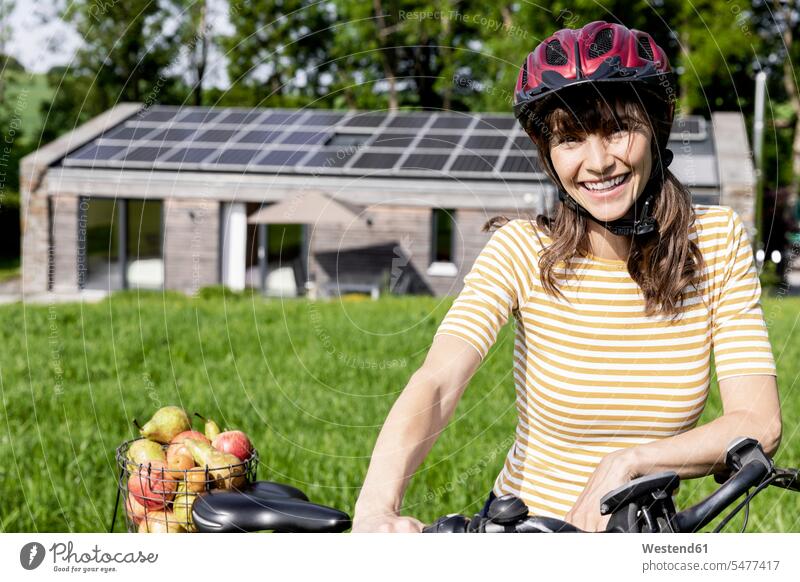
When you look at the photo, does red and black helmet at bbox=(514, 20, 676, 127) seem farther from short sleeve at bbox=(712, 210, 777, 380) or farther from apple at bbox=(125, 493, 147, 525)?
apple at bbox=(125, 493, 147, 525)

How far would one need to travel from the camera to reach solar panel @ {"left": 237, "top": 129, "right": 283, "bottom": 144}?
16.6m

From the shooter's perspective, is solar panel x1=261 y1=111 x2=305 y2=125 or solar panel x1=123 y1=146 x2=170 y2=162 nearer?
solar panel x1=261 y1=111 x2=305 y2=125

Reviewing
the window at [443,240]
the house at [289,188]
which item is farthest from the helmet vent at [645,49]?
the window at [443,240]

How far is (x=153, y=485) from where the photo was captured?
1715mm

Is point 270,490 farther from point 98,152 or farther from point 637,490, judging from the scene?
point 98,152

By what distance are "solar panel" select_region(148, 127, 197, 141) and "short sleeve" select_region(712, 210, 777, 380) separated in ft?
56.2

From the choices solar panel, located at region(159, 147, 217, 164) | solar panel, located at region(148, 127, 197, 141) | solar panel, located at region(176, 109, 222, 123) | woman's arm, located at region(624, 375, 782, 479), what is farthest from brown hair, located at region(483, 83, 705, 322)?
solar panel, located at region(176, 109, 222, 123)

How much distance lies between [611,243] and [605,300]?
4.6 inches

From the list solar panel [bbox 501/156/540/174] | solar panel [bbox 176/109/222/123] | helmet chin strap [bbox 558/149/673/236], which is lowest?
helmet chin strap [bbox 558/149/673/236]

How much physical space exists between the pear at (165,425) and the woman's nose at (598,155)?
36.7 inches

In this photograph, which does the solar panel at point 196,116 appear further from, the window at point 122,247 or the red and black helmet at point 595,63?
the red and black helmet at point 595,63

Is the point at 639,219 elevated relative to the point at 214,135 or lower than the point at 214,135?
lower

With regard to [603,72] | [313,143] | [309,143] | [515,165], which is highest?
[309,143]
